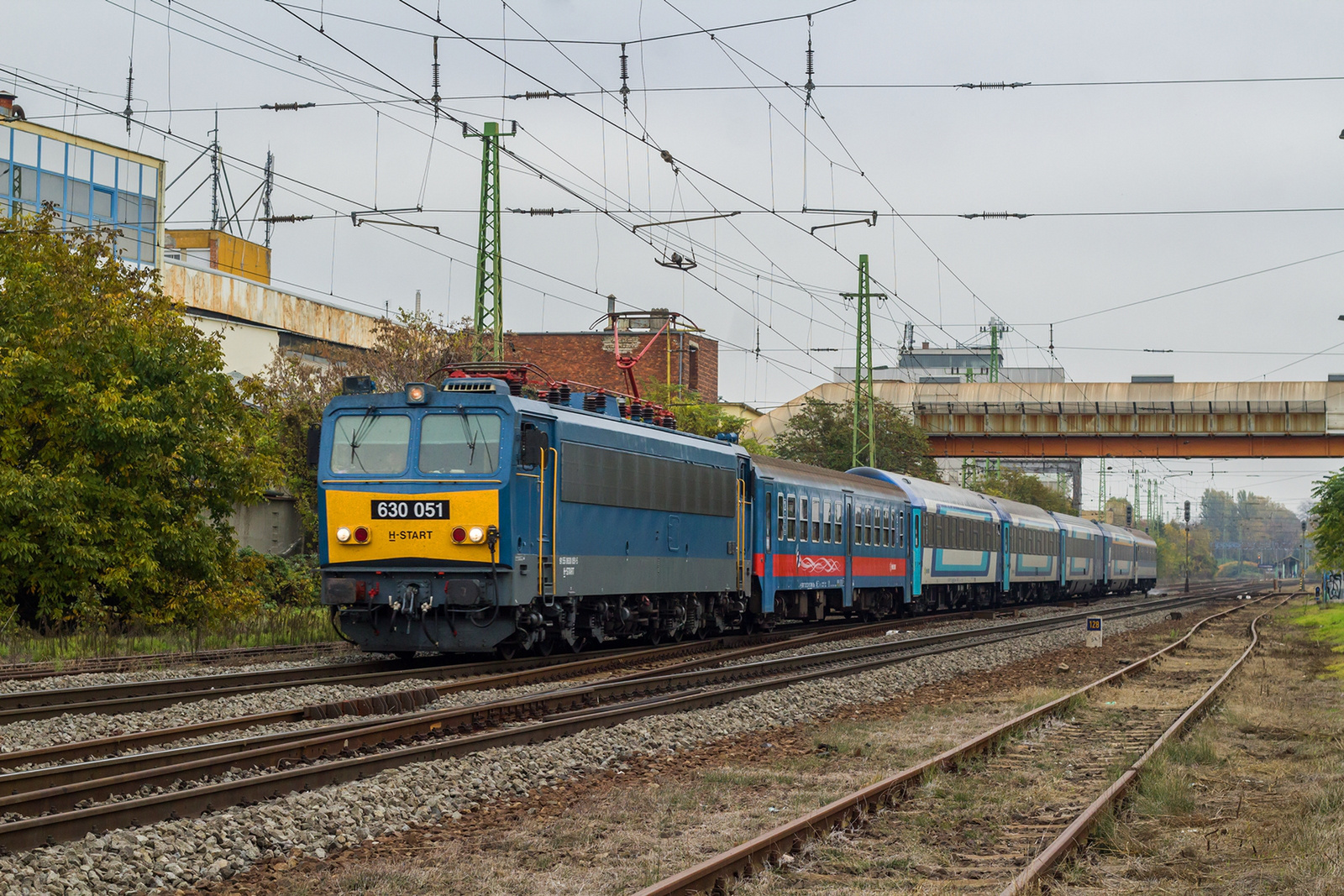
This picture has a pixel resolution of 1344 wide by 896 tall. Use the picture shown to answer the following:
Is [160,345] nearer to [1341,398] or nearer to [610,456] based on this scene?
[610,456]

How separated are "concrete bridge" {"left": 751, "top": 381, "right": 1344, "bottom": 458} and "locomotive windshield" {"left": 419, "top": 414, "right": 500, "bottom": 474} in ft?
144

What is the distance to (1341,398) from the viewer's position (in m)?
59.3

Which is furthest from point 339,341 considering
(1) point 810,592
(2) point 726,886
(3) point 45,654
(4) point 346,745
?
(2) point 726,886

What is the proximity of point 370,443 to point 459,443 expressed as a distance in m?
1.29

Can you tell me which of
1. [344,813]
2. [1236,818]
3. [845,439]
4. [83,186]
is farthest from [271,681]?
[83,186]

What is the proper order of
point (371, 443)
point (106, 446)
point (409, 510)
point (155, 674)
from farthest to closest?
point (106, 446)
point (371, 443)
point (409, 510)
point (155, 674)

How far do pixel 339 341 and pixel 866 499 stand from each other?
38.6 metres

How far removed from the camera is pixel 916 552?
120ft

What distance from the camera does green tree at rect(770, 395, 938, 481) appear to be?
188 ft

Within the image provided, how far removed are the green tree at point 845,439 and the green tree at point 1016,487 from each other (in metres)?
18.4

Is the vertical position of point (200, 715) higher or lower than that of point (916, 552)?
lower

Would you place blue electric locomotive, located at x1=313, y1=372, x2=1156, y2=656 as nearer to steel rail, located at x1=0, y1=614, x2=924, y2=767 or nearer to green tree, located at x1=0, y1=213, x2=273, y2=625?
steel rail, located at x1=0, y1=614, x2=924, y2=767

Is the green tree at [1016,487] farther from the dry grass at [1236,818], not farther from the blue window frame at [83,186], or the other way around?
the dry grass at [1236,818]

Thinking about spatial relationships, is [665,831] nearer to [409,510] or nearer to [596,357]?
[409,510]
